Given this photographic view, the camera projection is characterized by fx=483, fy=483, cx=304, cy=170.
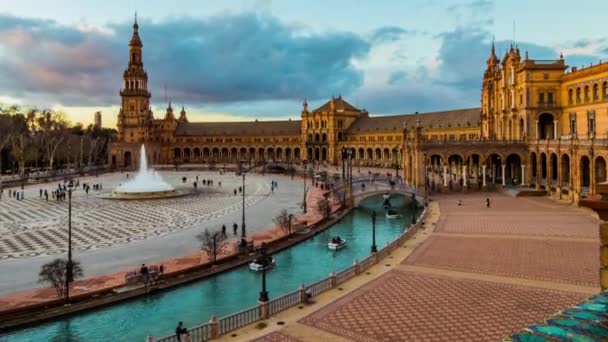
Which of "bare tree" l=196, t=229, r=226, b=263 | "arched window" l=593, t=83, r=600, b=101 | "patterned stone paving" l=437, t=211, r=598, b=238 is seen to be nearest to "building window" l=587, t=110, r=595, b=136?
"arched window" l=593, t=83, r=600, b=101

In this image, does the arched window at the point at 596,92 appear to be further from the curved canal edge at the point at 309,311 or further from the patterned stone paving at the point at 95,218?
the patterned stone paving at the point at 95,218

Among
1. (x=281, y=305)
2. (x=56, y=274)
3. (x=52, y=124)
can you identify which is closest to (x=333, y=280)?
(x=281, y=305)

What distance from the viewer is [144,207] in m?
56.4

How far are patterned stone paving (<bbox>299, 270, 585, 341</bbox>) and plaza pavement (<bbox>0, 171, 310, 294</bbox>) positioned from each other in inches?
594

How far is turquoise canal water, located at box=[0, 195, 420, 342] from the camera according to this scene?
21.1 m

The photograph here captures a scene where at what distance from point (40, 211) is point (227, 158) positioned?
99.6 meters

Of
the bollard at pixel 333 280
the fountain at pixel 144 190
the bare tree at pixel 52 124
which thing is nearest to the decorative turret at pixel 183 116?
the bare tree at pixel 52 124

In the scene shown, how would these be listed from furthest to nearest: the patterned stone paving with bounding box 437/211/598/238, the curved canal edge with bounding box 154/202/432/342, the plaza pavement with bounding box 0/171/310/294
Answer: the patterned stone paving with bounding box 437/211/598/238 < the plaza pavement with bounding box 0/171/310/294 < the curved canal edge with bounding box 154/202/432/342

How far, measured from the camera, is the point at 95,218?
47625 mm

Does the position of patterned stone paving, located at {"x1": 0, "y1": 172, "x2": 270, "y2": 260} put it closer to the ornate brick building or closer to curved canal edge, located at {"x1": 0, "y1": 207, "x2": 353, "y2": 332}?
curved canal edge, located at {"x1": 0, "y1": 207, "x2": 353, "y2": 332}

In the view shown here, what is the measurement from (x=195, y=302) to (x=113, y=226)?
70.1 feet

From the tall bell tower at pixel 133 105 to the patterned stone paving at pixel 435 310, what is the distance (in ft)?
408

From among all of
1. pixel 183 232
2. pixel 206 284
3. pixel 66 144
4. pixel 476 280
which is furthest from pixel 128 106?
pixel 476 280

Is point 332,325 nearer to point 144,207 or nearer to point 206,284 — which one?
point 206,284
